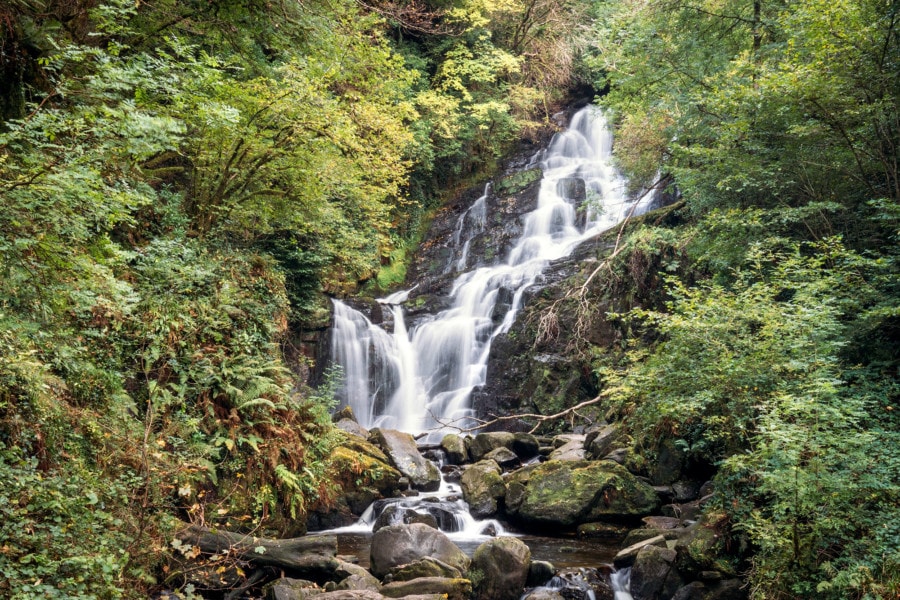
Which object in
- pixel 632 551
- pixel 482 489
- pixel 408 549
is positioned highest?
pixel 482 489

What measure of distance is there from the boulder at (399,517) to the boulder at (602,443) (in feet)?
11.4

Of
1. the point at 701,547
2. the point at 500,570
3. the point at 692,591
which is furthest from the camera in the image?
the point at 500,570

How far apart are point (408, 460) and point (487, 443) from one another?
1.93 meters

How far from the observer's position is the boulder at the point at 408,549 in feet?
23.6

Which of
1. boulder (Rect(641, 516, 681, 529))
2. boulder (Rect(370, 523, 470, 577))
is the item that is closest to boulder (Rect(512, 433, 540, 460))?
boulder (Rect(641, 516, 681, 529))

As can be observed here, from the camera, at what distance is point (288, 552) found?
661cm

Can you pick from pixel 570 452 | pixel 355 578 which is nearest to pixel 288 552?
pixel 355 578

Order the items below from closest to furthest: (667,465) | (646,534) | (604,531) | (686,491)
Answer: (646,534), (604,531), (686,491), (667,465)

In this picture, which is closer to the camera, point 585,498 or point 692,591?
point 692,591

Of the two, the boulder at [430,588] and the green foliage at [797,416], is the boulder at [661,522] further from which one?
the boulder at [430,588]

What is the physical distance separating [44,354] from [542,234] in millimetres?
17096

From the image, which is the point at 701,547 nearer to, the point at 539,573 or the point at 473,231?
the point at 539,573

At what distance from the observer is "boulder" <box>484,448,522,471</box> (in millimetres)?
11398

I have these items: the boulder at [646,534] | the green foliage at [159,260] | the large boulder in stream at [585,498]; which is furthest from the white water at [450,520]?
the boulder at [646,534]
